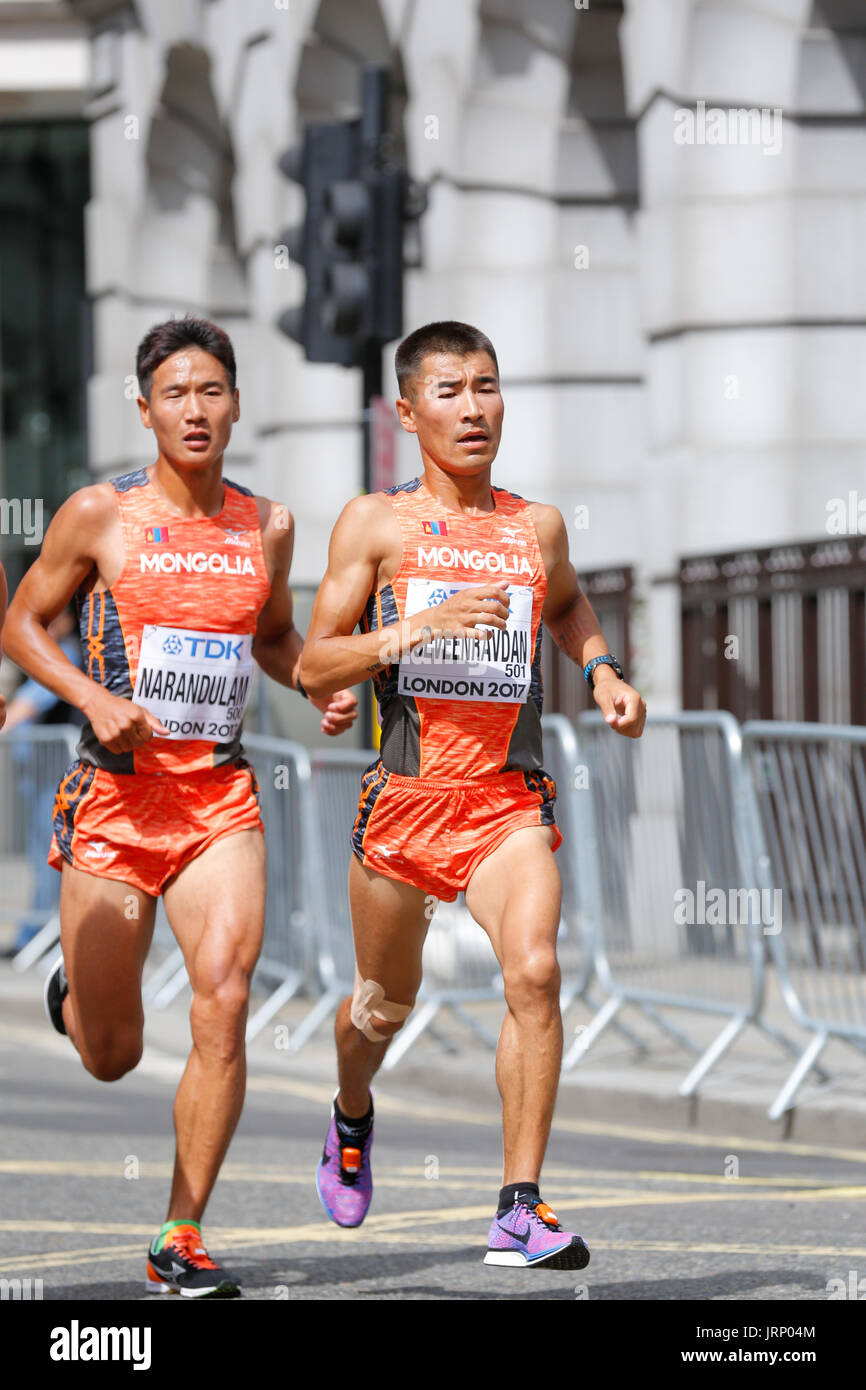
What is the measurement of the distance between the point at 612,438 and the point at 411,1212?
11729 mm

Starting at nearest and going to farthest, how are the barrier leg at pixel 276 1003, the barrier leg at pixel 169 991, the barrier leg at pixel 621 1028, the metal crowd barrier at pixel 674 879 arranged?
1. the metal crowd barrier at pixel 674 879
2. the barrier leg at pixel 621 1028
3. the barrier leg at pixel 276 1003
4. the barrier leg at pixel 169 991

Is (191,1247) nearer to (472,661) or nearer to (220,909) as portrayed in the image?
(220,909)

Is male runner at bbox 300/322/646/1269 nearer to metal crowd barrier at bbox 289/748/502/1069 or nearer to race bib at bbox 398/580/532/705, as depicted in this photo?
race bib at bbox 398/580/532/705

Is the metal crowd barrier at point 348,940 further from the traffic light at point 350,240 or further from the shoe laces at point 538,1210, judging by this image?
the shoe laces at point 538,1210

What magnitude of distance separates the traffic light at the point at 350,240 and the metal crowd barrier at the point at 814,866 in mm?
3139

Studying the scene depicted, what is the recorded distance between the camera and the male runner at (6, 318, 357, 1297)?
580cm

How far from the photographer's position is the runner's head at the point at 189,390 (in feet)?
19.4

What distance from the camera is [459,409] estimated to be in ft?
18.7

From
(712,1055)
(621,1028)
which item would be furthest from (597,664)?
(621,1028)

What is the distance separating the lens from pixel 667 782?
34.3 ft

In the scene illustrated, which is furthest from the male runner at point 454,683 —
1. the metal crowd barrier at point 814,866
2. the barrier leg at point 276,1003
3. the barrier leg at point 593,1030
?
the barrier leg at point 276,1003

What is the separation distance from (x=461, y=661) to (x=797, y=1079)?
4072 millimetres

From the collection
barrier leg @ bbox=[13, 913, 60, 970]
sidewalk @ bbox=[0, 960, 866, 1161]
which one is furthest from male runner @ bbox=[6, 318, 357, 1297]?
barrier leg @ bbox=[13, 913, 60, 970]
